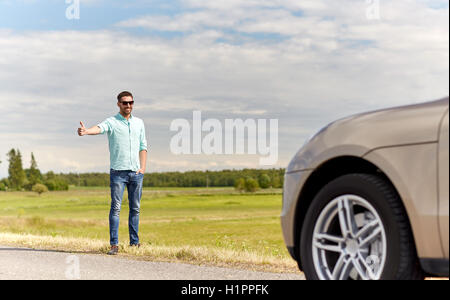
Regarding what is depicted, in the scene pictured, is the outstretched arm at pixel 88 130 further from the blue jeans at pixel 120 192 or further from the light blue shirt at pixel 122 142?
the blue jeans at pixel 120 192

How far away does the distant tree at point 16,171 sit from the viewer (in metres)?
174

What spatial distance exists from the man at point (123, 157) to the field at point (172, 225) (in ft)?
2.11

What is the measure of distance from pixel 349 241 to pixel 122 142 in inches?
193

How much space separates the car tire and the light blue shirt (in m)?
4.43

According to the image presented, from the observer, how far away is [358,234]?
372 centimetres

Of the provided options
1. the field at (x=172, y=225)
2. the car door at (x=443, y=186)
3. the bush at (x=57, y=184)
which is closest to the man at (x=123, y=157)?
the field at (x=172, y=225)

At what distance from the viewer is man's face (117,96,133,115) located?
8.08 metres

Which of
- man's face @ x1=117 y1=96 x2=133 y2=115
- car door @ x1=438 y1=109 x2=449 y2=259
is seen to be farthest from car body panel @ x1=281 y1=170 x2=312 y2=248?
man's face @ x1=117 y1=96 x2=133 y2=115

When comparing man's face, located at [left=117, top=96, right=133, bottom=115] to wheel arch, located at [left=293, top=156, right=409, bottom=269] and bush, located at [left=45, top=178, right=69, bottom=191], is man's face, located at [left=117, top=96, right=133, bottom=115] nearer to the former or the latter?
wheel arch, located at [left=293, top=156, right=409, bottom=269]

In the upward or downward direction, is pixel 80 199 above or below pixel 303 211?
below
